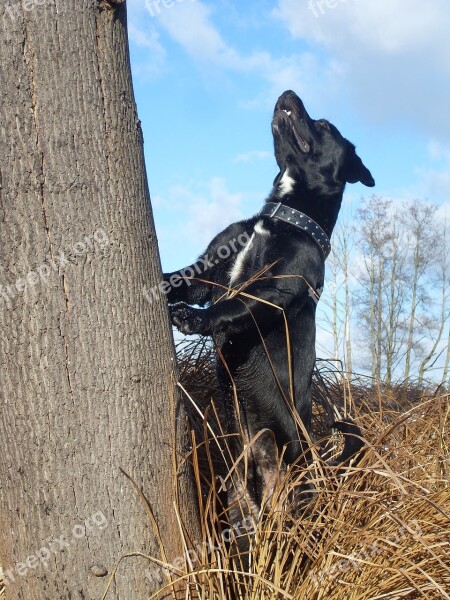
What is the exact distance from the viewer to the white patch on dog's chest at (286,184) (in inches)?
159

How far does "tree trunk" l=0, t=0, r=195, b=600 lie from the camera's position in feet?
6.29

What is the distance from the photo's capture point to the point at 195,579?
2.03 m

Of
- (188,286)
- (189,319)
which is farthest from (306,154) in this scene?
(189,319)

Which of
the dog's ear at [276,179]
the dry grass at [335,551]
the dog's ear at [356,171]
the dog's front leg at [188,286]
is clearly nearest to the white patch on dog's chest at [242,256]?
the dog's front leg at [188,286]

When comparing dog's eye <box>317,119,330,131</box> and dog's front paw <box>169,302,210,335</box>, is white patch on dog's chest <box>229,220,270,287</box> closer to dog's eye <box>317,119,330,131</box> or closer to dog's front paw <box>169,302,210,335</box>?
dog's front paw <box>169,302,210,335</box>

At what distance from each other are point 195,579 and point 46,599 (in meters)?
0.45
